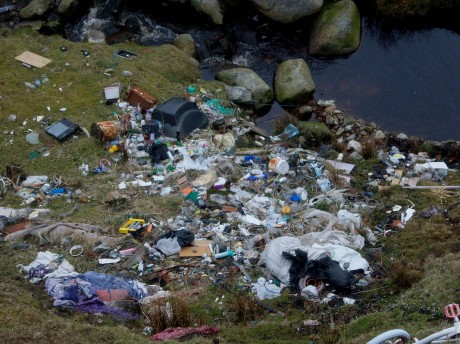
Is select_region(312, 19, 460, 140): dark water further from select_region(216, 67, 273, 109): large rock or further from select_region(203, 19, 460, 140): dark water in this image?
select_region(216, 67, 273, 109): large rock

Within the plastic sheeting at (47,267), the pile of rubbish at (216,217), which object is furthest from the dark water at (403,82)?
the plastic sheeting at (47,267)

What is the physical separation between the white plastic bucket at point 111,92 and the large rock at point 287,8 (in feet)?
14.5

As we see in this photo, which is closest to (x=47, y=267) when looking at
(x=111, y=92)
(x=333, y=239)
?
(x=333, y=239)

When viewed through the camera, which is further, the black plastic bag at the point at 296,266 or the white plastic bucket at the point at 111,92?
the white plastic bucket at the point at 111,92

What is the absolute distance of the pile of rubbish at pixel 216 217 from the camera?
20.8ft

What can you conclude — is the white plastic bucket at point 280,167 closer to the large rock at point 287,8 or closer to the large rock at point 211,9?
the large rock at point 287,8

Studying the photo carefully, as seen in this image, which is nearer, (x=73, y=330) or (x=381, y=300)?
(x=73, y=330)

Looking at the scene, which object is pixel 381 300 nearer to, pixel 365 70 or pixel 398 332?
pixel 398 332

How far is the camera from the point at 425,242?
7.00 m

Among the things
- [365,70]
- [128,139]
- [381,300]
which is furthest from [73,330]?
[365,70]

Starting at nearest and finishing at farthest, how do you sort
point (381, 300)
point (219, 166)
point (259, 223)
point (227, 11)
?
point (381, 300) → point (259, 223) → point (219, 166) → point (227, 11)

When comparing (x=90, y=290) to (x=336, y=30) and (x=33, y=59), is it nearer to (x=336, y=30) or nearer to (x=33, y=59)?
(x=33, y=59)

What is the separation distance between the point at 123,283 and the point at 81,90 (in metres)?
Answer: 4.94

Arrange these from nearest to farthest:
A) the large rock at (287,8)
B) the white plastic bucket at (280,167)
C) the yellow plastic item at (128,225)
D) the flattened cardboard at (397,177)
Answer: the yellow plastic item at (128,225) < the white plastic bucket at (280,167) < the flattened cardboard at (397,177) < the large rock at (287,8)
